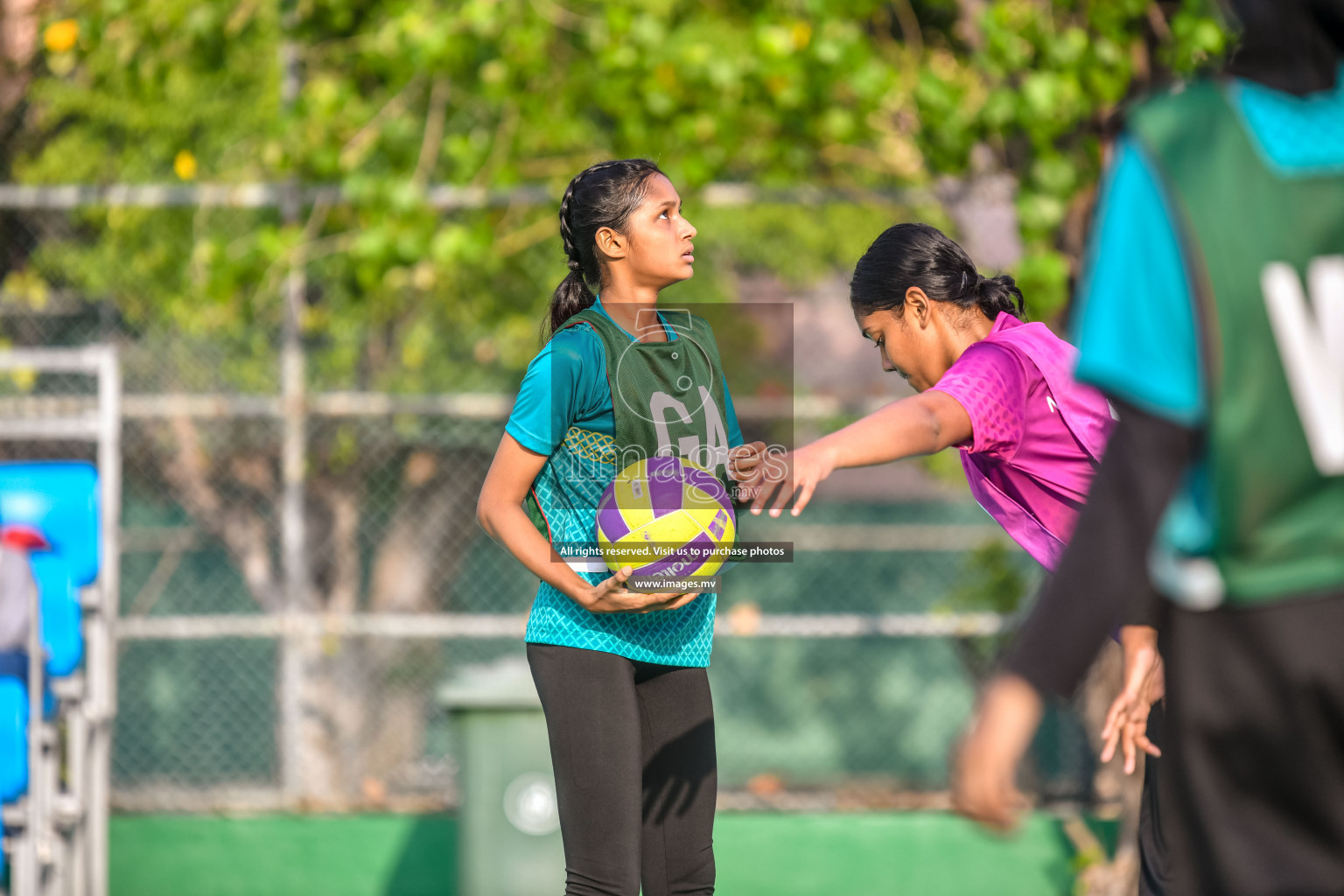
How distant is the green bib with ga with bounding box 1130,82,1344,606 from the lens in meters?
1.40

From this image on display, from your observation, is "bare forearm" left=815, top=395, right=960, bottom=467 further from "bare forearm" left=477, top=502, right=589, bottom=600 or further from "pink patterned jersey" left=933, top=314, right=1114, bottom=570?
"bare forearm" left=477, top=502, right=589, bottom=600

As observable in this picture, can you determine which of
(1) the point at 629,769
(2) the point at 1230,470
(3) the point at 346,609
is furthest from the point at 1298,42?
(3) the point at 346,609

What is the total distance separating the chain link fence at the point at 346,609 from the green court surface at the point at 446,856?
0.14 meters

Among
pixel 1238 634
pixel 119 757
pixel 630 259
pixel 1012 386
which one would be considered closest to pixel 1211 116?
pixel 1238 634

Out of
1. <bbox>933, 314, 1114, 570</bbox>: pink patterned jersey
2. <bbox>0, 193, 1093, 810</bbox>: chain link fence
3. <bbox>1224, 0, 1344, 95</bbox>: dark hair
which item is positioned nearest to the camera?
<bbox>1224, 0, 1344, 95</bbox>: dark hair

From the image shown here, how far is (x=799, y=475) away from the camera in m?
1.99

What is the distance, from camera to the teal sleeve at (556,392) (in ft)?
8.73

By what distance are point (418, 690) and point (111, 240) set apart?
105 inches

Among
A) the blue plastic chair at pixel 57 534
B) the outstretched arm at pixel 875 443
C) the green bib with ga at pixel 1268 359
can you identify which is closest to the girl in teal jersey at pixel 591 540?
the outstretched arm at pixel 875 443

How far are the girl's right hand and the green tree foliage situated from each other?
3.02 m

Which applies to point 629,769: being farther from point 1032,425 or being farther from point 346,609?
point 346,609

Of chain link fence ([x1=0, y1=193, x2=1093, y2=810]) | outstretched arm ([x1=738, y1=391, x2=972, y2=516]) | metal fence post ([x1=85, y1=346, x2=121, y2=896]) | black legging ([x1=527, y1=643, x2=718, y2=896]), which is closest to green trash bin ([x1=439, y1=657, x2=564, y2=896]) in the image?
chain link fence ([x1=0, y1=193, x2=1093, y2=810])

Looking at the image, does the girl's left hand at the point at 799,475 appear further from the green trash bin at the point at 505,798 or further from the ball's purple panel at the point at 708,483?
the green trash bin at the point at 505,798

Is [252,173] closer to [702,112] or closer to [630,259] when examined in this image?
[702,112]
